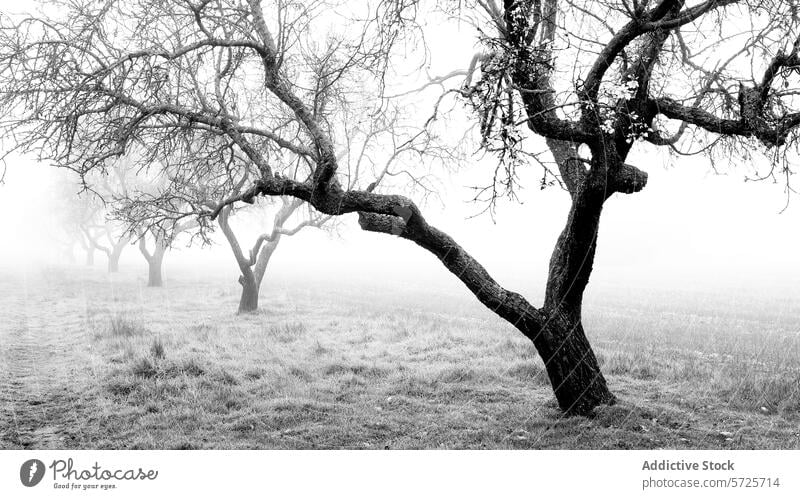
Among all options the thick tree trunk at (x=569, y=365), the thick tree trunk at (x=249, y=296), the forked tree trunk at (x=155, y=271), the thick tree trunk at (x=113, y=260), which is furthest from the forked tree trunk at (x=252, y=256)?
the thick tree trunk at (x=113, y=260)

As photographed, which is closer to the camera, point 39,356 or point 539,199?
point 39,356

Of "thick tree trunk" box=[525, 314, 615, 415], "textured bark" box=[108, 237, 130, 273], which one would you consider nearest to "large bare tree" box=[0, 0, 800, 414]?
"thick tree trunk" box=[525, 314, 615, 415]

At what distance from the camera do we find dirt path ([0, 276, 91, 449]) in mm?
7625

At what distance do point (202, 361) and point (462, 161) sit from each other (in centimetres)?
721

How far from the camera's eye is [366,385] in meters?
10.1

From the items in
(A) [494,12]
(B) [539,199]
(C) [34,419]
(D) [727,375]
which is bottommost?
(C) [34,419]

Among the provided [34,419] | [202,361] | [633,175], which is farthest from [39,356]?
[633,175]

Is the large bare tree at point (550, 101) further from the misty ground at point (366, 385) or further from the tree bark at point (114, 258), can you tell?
the tree bark at point (114, 258)

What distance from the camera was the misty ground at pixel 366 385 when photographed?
24.3ft

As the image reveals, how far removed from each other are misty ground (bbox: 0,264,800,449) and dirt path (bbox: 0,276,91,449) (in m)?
0.05

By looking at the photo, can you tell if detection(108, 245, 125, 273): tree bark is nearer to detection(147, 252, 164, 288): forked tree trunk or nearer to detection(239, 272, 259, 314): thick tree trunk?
detection(147, 252, 164, 288): forked tree trunk

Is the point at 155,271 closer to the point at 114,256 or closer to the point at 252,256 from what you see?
the point at 114,256

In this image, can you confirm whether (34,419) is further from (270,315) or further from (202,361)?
(270,315)
